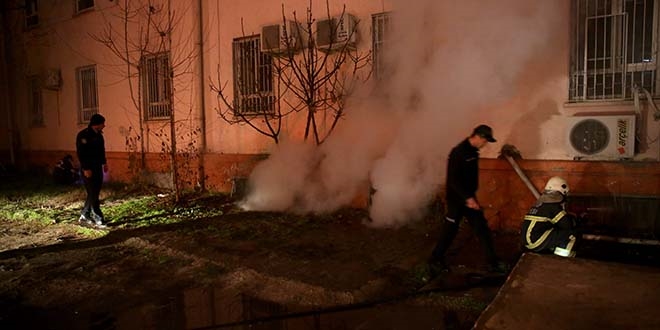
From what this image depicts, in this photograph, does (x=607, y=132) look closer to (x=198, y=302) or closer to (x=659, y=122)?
(x=659, y=122)

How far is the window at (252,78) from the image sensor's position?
30.2ft

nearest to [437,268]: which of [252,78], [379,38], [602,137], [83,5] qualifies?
[602,137]

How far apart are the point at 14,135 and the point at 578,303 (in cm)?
1781

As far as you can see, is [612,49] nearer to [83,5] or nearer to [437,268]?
[437,268]

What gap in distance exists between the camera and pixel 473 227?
4738 mm

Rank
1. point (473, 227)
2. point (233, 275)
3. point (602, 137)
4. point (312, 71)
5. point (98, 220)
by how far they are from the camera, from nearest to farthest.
A: point (473, 227) → point (233, 275) → point (602, 137) → point (98, 220) → point (312, 71)

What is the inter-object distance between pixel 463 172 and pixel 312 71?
4.42m

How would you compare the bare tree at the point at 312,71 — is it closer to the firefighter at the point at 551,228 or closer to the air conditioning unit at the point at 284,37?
the air conditioning unit at the point at 284,37

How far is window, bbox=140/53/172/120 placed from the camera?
11.1 metres

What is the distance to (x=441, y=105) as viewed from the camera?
6367 millimetres

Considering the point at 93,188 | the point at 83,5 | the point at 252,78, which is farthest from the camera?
the point at 83,5

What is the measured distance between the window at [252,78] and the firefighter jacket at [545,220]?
6088 mm

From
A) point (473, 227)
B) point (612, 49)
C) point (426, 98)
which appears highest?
point (612, 49)

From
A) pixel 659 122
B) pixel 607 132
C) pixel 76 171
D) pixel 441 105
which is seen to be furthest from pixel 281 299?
pixel 76 171
